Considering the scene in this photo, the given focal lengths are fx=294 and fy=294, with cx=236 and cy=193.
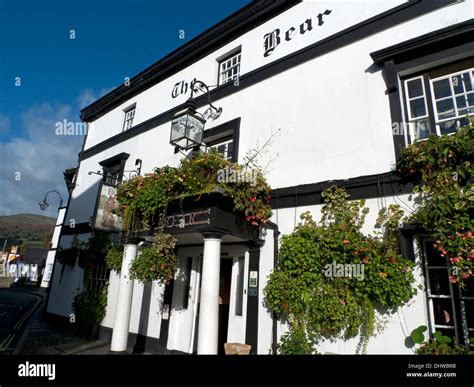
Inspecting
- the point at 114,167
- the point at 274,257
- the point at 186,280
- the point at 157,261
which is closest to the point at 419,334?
the point at 274,257

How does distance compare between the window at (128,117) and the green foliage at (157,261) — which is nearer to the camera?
the green foliage at (157,261)

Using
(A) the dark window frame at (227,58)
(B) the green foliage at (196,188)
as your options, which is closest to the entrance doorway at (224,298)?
(B) the green foliage at (196,188)

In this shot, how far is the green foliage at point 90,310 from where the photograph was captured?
32.2ft

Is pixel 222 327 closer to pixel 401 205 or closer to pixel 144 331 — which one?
pixel 144 331

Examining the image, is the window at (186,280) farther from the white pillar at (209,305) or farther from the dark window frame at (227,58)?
the dark window frame at (227,58)

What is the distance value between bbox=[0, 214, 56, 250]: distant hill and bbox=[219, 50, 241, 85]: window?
81695 mm

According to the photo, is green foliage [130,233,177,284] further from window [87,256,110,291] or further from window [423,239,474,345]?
window [87,256,110,291]

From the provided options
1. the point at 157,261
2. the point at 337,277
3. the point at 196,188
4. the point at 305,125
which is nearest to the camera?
the point at 337,277

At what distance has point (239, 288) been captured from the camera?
22.7 ft

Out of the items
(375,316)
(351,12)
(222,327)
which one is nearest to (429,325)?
(375,316)

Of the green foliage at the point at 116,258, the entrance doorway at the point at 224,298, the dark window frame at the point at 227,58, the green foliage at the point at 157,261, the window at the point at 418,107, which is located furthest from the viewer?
the green foliage at the point at 116,258

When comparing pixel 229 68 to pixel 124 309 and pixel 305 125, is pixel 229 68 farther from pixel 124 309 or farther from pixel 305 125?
pixel 124 309

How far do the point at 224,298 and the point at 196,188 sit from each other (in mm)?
3350

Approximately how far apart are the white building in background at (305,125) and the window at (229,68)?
0.04 meters
